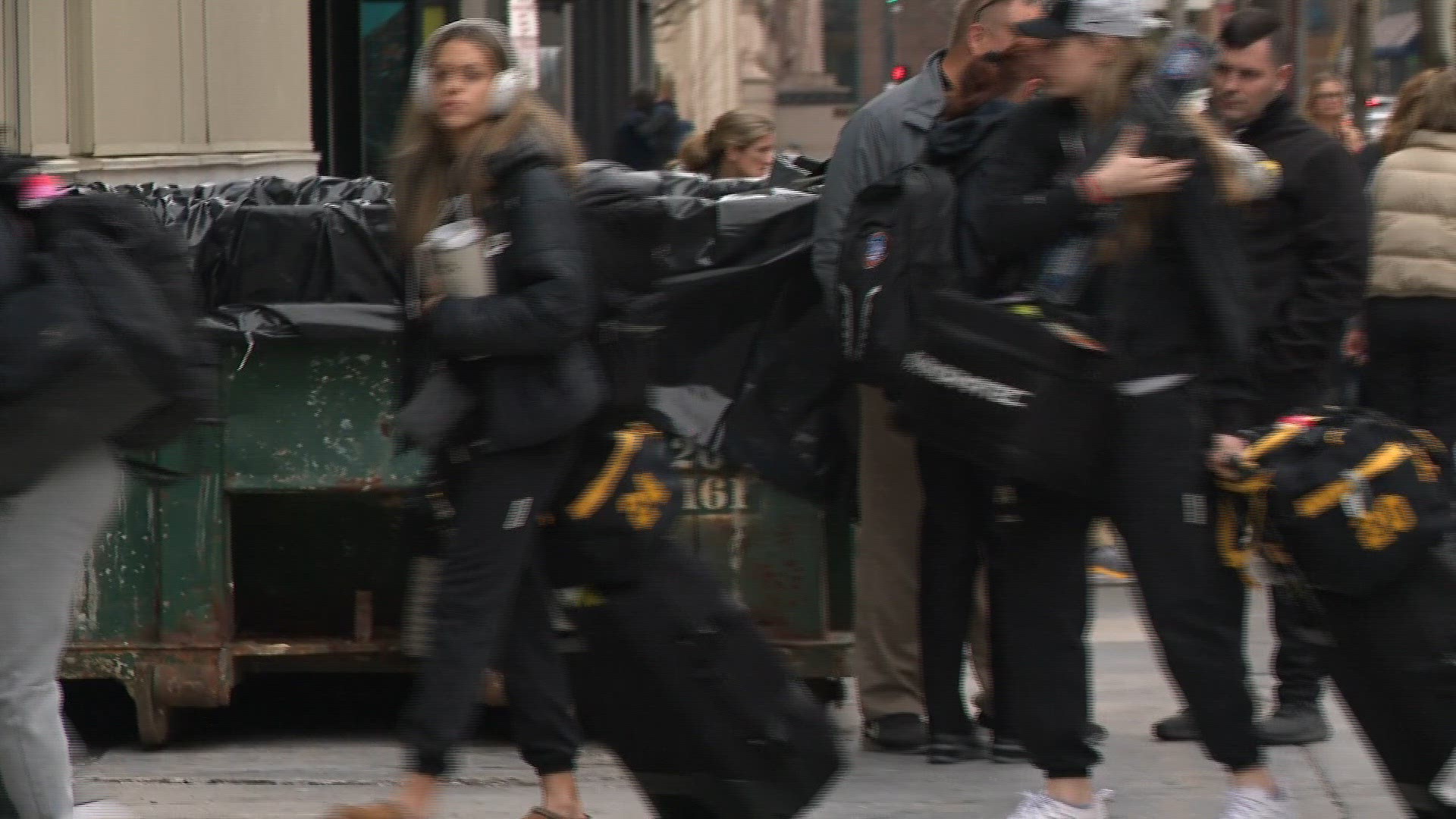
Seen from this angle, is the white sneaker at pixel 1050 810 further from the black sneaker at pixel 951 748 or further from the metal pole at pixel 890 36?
the metal pole at pixel 890 36

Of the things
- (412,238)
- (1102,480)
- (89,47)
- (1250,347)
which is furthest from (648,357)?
(89,47)

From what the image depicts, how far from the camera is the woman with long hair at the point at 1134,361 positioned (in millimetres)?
4578

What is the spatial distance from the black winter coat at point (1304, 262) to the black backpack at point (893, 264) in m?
0.84

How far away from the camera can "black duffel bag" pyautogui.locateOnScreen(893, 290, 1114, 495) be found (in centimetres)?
456

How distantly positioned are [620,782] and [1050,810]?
1259 millimetres

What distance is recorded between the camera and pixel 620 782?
18.4 ft

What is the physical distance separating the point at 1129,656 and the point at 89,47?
4.53 m

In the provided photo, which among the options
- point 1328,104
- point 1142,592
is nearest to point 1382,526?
point 1142,592

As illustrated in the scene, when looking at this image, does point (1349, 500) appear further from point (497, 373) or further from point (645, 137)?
point (645, 137)

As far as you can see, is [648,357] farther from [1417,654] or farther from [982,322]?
[1417,654]

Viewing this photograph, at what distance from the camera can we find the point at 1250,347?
4883 mm

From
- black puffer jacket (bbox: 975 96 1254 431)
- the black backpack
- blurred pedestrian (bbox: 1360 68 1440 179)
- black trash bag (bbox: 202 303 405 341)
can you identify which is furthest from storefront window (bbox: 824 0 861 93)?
black puffer jacket (bbox: 975 96 1254 431)

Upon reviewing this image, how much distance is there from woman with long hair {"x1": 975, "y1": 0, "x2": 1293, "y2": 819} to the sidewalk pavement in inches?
21.8

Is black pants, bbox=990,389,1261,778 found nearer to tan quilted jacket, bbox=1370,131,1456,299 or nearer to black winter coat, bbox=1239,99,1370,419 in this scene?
black winter coat, bbox=1239,99,1370,419
